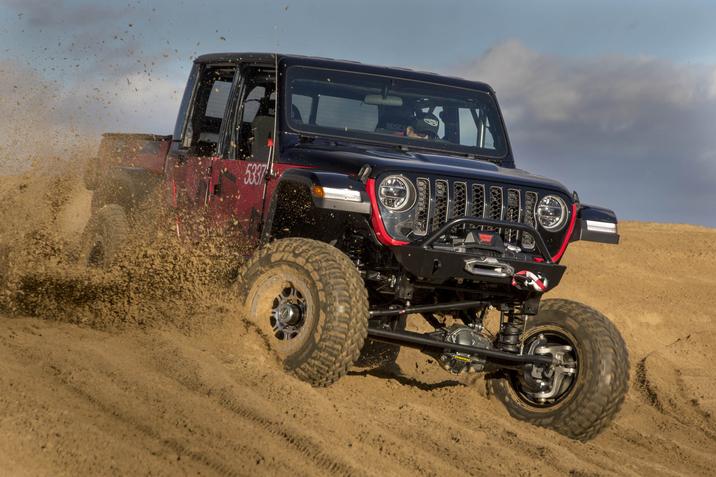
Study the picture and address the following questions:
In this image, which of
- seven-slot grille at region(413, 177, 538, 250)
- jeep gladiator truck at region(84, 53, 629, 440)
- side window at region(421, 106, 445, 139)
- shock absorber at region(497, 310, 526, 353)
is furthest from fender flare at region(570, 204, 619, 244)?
side window at region(421, 106, 445, 139)

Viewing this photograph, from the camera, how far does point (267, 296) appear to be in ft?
20.3

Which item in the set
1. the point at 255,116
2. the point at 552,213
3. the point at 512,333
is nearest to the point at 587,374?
the point at 512,333

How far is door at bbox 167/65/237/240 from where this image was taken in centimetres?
744

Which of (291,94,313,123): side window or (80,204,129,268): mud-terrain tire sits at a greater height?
(291,94,313,123): side window

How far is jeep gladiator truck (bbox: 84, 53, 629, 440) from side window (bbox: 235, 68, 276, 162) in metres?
0.01

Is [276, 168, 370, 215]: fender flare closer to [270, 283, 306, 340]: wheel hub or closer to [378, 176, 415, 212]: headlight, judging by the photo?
[378, 176, 415, 212]: headlight

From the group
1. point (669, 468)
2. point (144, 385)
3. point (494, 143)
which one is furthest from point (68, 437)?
point (494, 143)

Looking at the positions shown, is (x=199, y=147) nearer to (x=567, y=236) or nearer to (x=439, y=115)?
(x=439, y=115)

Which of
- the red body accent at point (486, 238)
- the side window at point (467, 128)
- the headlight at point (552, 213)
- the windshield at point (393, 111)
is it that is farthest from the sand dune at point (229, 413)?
the side window at point (467, 128)

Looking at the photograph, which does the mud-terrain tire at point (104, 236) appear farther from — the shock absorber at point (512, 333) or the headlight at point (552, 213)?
the headlight at point (552, 213)

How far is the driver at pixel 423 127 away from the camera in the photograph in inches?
288

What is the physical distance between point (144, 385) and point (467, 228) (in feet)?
6.64

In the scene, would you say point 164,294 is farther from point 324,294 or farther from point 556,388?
point 556,388

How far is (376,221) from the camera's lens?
236 inches
